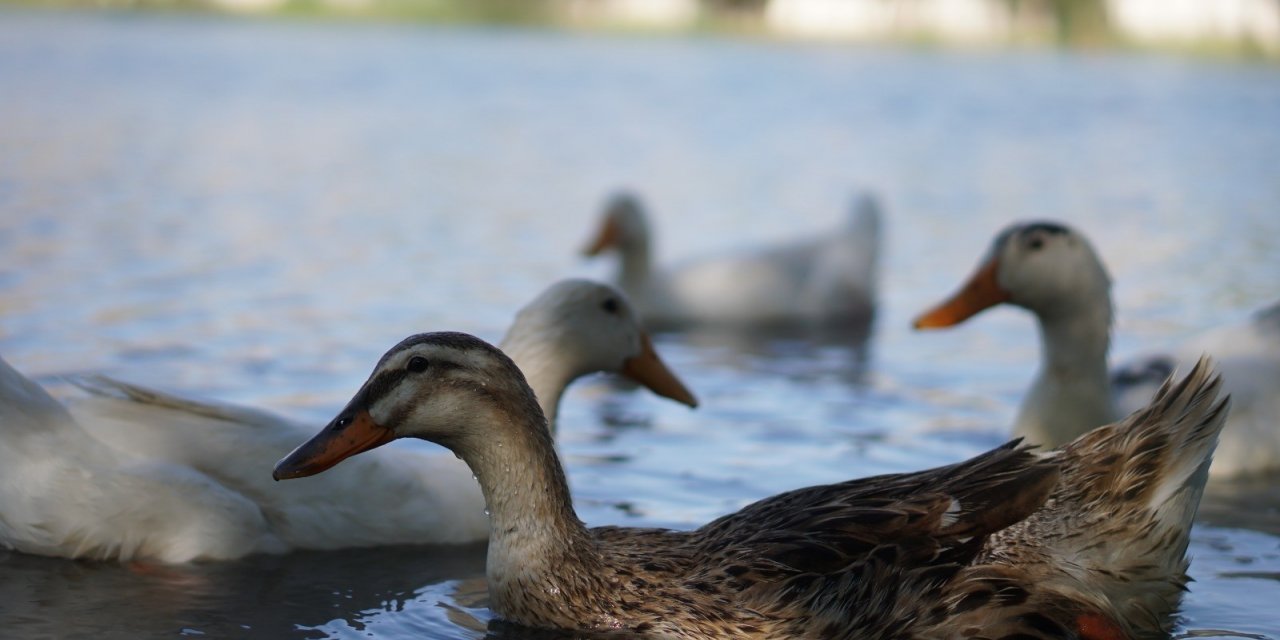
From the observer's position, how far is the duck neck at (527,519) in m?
4.64

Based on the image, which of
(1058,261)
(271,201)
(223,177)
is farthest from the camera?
(223,177)

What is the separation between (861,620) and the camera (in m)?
4.41

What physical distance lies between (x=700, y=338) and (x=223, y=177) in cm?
672

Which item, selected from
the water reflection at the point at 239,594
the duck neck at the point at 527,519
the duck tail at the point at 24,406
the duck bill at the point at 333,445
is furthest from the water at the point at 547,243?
the duck bill at the point at 333,445

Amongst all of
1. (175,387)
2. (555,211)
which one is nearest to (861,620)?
(175,387)

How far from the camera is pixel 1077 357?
7008 mm

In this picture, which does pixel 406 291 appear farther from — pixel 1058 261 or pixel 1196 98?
pixel 1196 98

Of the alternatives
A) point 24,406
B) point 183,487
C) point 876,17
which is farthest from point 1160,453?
point 876,17

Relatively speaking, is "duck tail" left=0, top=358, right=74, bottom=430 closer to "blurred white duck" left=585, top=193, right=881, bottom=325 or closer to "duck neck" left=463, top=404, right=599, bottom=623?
"duck neck" left=463, top=404, right=599, bottom=623

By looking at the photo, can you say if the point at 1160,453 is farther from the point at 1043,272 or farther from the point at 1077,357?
the point at 1043,272

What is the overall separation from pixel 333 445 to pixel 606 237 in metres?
6.28

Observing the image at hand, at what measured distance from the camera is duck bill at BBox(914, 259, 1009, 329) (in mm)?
7246

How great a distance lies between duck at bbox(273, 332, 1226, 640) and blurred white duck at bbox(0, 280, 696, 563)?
0.91m

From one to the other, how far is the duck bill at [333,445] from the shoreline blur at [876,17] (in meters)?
39.0
